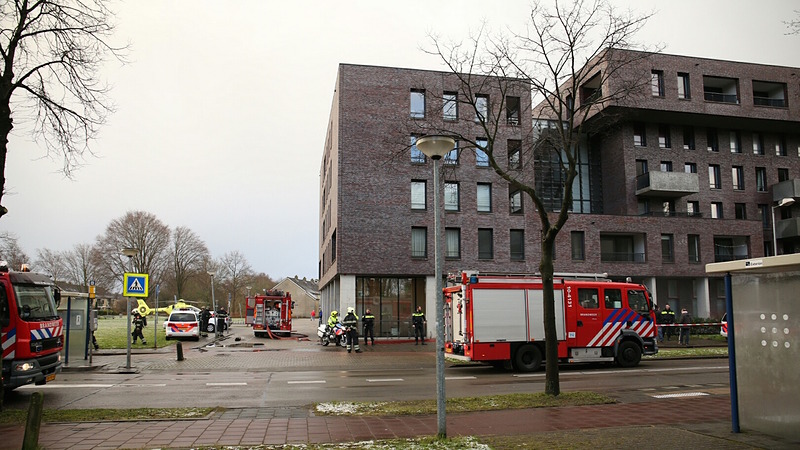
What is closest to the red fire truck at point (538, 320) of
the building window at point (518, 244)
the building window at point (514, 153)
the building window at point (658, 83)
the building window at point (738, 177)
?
the building window at point (514, 153)

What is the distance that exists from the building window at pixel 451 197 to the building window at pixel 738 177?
22.9 m

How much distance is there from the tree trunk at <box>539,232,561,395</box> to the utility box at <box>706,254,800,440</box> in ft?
12.9

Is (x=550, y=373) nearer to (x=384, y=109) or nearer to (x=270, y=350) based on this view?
(x=270, y=350)

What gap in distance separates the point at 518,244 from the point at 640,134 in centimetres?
1340

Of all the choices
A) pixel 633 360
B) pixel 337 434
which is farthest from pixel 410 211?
pixel 337 434

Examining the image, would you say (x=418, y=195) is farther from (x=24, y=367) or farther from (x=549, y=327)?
(x=24, y=367)

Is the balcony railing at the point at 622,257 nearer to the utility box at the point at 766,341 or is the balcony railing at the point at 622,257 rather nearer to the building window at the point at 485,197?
the building window at the point at 485,197

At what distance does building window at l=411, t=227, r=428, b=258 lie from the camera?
34.1m

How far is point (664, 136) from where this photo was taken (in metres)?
41.4

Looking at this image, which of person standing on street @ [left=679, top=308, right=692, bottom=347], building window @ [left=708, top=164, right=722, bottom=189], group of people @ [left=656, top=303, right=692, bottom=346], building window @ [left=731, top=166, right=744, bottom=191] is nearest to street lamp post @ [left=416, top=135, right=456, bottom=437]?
group of people @ [left=656, top=303, right=692, bottom=346]

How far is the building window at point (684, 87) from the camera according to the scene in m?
39.4

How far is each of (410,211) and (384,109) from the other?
20.8 feet

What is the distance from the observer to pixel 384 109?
34.2 metres

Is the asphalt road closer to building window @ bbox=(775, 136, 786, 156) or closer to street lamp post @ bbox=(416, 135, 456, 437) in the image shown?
street lamp post @ bbox=(416, 135, 456, 437)
